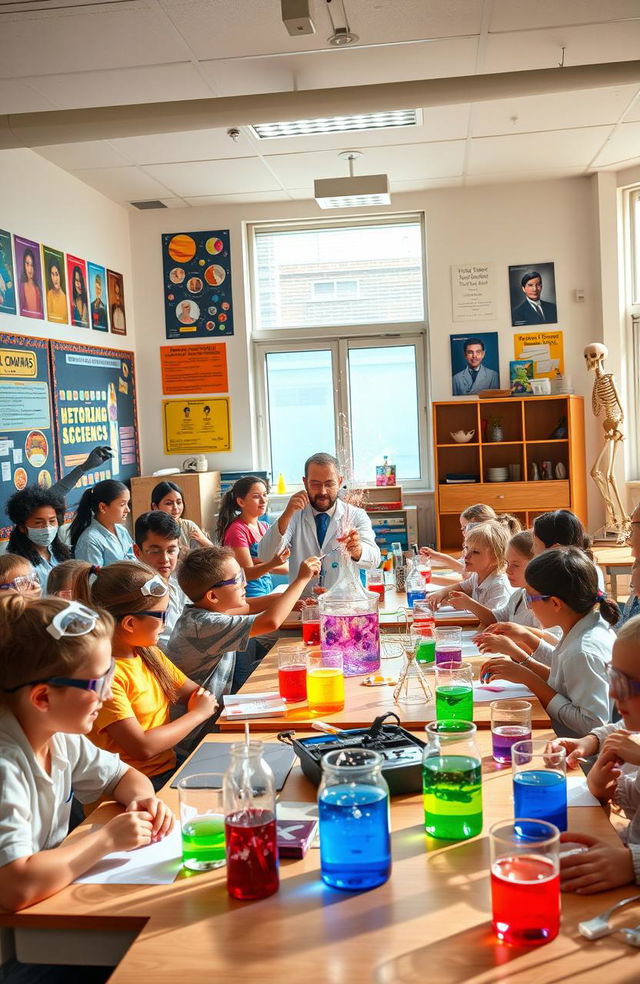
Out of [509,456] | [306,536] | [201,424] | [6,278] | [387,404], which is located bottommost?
[306,536]

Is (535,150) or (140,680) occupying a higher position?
(535,150)

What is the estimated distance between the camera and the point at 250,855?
1.33 m

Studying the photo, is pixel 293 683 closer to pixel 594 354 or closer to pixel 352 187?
pixel 352 187

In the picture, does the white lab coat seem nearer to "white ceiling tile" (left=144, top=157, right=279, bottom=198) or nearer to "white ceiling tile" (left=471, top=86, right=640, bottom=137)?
"white ceiling tile" (left=471, top=86, right=640, bottom=137)

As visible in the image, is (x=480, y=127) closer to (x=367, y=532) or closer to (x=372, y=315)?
(x=372, y=315)

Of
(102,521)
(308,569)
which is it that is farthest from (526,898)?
(102,521)

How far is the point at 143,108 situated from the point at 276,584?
290 centimetres

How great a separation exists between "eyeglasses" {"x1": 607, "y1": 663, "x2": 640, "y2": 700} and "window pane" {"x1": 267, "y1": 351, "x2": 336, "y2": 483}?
588cm

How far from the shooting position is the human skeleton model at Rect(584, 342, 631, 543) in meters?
6.65

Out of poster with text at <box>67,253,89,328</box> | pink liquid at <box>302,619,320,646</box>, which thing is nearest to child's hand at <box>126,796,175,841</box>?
pink liquid at <box>302,619,320,646</box>

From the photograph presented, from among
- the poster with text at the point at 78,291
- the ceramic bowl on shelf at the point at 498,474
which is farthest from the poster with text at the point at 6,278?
the ceramic bowl on shelf at the point at 498,474

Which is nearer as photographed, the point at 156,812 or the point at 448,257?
the point at 156,812

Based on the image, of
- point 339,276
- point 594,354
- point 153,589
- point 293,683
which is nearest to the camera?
point 153,589

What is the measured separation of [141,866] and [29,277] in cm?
463
